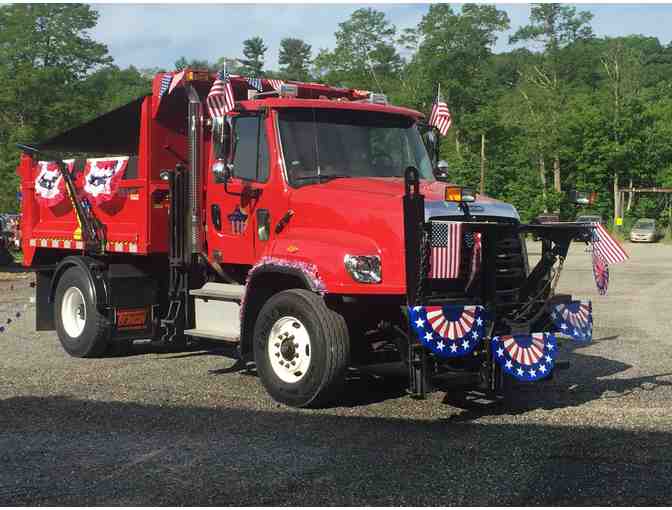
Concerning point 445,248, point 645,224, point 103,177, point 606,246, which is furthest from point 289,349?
point 645,224

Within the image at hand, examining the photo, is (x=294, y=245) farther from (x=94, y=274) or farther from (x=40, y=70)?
(x=40, y=70)

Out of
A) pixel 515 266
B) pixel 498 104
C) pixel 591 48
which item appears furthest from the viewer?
pixel 591 48

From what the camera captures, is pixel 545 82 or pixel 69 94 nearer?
pixel 69 94

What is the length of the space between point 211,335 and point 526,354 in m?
3.27

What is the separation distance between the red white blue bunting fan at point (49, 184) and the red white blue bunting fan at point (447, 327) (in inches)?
232

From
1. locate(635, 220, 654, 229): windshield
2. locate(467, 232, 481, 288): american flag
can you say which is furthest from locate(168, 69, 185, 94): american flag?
locate(635, 220, 654, 229): windshield

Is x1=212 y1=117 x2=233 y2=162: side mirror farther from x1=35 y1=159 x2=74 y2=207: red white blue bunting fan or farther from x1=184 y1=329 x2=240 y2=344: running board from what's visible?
x1=35 y1=159 x2=74 y2=207: red white blue bunting fan

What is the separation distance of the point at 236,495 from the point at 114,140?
7089 millimetres

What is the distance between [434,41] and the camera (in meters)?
79.8

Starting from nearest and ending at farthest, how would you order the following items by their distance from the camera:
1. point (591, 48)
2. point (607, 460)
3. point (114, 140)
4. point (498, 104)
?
1. point (607, 460)
2. point (114, 140)
3. point (498, 104)
4. point (591, 48)

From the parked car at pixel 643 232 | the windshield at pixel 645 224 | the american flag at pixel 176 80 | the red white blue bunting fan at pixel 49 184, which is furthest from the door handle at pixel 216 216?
the windshield at pixel 645 224

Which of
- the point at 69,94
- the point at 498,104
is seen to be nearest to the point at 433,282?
the point at 69,94

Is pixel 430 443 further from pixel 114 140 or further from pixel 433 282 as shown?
pixel 114 140

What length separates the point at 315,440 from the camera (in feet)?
22.2
